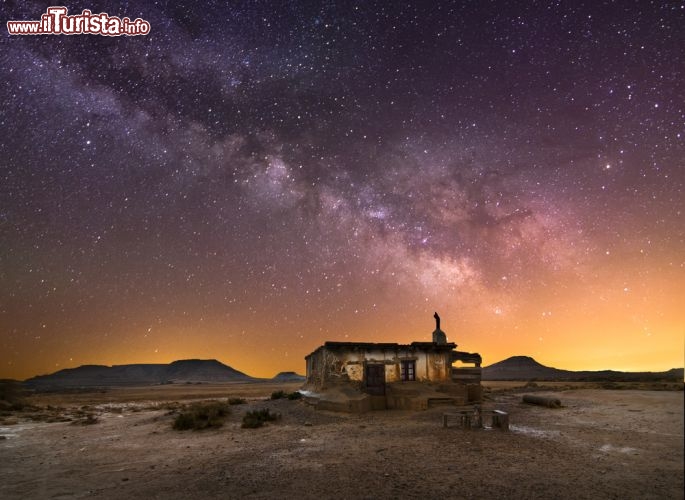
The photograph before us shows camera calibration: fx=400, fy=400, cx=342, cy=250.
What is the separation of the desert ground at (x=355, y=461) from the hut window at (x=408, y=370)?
6094mm

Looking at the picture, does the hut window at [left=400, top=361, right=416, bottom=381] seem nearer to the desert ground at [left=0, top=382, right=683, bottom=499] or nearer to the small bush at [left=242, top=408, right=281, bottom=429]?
the desert ground at [left=0, top=382, right=683, bottom=499]

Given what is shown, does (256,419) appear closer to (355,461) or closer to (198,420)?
(198,420)

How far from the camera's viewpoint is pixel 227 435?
16.1m

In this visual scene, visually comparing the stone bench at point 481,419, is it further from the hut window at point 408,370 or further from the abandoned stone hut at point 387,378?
the hut window at point 408,370

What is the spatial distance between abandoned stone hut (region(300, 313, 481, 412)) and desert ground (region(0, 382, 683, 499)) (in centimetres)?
353

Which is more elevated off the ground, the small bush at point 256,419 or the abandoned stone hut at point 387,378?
the abandoned stone hut at point 387,378

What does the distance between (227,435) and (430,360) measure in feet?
45.9

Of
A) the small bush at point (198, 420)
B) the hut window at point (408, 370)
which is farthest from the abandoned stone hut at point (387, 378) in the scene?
the small bush at point (198, 420)

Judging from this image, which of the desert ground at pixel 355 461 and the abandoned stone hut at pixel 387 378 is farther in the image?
the abandoned stone hut at pixel 387 378

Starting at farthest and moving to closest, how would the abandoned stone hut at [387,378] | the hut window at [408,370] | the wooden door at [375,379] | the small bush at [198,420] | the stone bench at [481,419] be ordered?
1. the hut window at [408,370]
2. the wooden door at [375,379]
3. the abandoned stone hut at [387,378]
4. the small bush at [198,420]
5. the stone bench at [481,419]

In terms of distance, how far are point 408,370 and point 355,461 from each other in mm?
14581

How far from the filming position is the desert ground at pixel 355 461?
8422 mm

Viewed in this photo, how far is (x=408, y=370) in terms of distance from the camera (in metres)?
24.9

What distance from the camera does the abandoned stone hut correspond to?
22.0m
